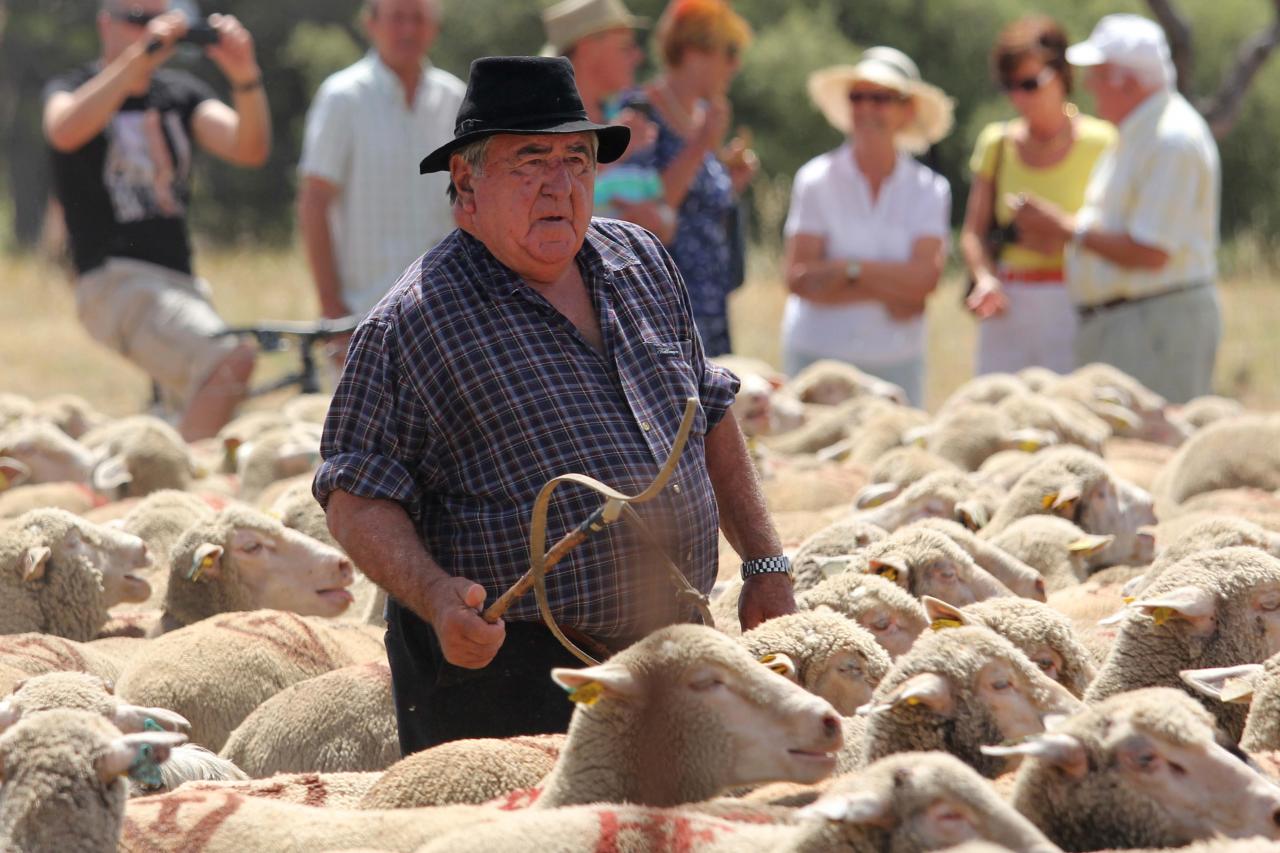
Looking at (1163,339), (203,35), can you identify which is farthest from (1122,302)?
(203,35)

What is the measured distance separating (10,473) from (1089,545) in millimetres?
4248

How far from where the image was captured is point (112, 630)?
5484 mm

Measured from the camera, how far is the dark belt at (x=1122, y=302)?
874 centimetres

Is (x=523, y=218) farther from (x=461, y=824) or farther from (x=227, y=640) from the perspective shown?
(x=227, y=640)

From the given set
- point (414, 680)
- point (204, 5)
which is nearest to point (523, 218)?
point (414, 680)

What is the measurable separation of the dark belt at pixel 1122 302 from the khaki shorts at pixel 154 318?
4204 mm

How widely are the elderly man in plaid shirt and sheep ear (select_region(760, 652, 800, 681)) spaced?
0.20 meters

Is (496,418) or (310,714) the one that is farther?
(310,714)

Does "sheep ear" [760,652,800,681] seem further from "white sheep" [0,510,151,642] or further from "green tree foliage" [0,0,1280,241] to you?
"green tree foliage" [0,0,1280,241]

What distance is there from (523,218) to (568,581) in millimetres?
740

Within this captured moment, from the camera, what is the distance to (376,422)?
363 cm

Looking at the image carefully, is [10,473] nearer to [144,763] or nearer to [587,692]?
[144,763]

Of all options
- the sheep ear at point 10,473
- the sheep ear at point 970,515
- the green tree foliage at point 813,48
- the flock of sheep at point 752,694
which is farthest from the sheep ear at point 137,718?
the green tree foliage at point 813,48

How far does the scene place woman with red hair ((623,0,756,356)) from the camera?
8.05m
